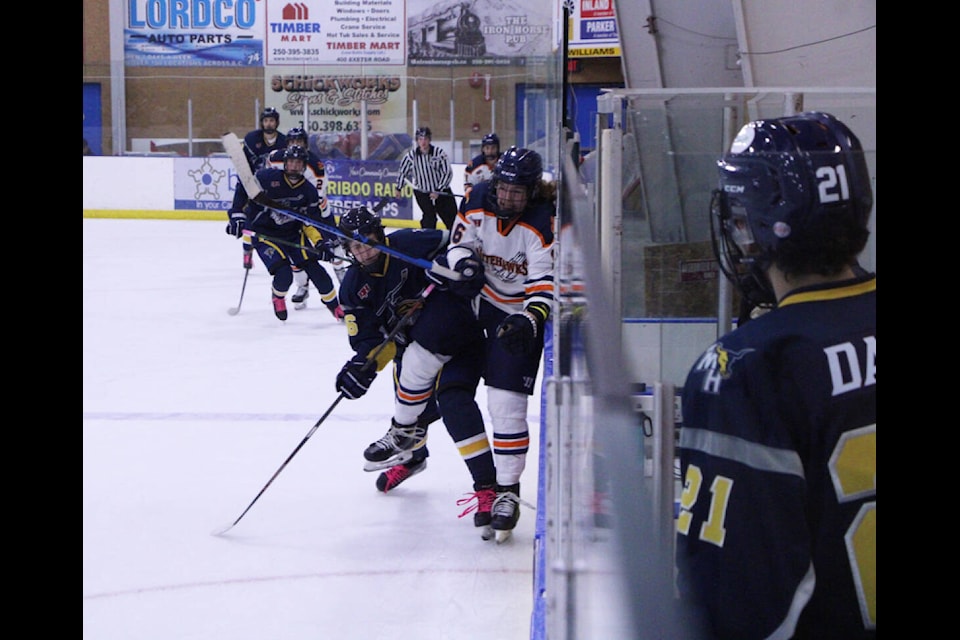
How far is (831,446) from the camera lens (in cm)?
85

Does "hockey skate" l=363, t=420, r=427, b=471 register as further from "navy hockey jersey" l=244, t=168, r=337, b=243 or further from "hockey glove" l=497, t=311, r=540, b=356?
"navy hockey jersey" l=244, t=168, r=337, b=243

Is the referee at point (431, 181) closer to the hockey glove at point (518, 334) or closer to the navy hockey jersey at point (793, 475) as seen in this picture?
the hockey glove at point (518, 334)

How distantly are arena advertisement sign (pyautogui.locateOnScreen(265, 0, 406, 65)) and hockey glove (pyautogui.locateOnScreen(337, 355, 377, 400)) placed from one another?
13013 mm

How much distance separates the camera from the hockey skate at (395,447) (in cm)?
356

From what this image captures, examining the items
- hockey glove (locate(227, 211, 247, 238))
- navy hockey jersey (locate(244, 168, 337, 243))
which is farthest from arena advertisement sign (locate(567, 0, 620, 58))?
navy hockey jersey (locate(244, 168, 337, 243))

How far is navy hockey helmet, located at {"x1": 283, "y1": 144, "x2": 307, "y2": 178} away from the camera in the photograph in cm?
667

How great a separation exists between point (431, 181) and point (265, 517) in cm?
699

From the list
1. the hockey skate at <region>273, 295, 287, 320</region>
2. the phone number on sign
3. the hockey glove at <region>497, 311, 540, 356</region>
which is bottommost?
the hockey skate at <region>273, 295, 287, 320</region>

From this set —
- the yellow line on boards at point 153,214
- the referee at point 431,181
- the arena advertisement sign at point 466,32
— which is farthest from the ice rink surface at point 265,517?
the arena advertisement sign at point 466,32

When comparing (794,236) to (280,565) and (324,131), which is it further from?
(324,131)

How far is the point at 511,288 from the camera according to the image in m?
3.48

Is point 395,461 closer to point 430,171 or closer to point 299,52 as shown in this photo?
point 430,171

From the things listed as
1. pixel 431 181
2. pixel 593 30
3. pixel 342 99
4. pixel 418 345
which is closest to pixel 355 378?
pixel 418 345
